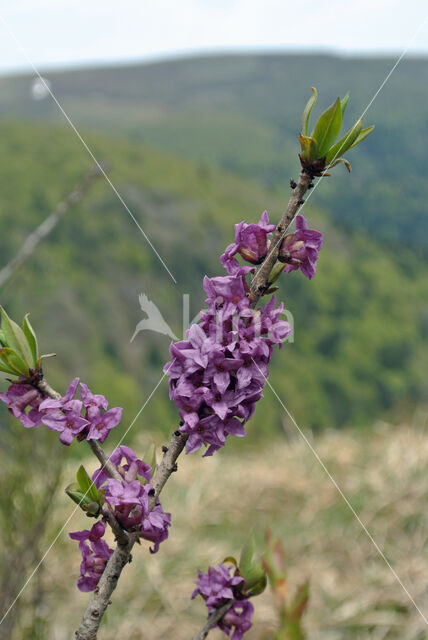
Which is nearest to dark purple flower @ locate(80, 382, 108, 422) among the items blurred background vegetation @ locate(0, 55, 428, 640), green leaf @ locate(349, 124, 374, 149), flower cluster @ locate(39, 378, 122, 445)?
flower cluster @ locate(39, 378, 122, 445)

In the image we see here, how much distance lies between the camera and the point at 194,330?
1.84ft

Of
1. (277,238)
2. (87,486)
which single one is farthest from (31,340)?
(277,238)

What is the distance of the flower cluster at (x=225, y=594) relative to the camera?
66 centimetres

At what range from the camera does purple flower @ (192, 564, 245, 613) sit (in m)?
0.66

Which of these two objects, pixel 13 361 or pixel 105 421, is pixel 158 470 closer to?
pixel 105 421

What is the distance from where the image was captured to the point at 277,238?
2.04 feet

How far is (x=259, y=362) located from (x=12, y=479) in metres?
1.18

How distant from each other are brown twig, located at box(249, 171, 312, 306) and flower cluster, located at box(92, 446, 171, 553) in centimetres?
20

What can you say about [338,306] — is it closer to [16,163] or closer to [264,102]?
[16,163]

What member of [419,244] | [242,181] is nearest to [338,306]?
[419,244]

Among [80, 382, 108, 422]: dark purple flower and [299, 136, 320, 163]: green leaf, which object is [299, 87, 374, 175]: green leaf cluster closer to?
[299, 136, 320, 163]: green leaf

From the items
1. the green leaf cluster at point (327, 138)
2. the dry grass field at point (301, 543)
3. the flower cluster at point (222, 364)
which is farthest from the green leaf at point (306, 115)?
the dry grass field at point (301, 543)

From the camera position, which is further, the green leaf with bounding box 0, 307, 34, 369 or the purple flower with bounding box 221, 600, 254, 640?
the purple flower with bounding box 221, 600, 254, 640

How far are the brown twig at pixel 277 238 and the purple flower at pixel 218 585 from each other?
11.9 inches
